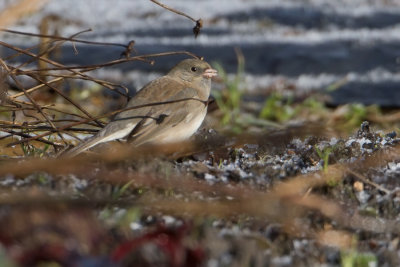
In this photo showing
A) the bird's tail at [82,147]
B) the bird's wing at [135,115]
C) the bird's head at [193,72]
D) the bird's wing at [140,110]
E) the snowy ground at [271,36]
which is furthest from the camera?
the snowy ground at [271,36]

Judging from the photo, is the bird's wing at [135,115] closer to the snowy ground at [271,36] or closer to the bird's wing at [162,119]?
the bird's wing at [162,119]

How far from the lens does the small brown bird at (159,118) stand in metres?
4.09

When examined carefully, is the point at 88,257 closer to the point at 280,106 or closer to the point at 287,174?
the point at 287,174

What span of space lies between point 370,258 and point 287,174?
84 centimetres

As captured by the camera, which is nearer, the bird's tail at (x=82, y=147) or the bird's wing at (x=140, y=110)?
the bird's tail at (x=82, y=147)

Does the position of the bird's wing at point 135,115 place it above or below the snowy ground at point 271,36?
above

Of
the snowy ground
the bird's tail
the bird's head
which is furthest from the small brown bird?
the snowy ground

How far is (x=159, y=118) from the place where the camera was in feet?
13.9

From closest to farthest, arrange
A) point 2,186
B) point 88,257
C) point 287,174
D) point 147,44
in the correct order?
point 88,257 → point 2,186 → point 287,174 → point 147,44

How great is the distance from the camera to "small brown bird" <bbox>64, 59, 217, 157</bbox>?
13.4ft

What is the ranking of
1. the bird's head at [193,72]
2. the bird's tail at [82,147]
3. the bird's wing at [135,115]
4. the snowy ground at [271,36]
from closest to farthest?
the bird's tail at [82,147]
the bird's wing at [135,115]
the bird's head at [193,72]
the snowy ground at [271,36]

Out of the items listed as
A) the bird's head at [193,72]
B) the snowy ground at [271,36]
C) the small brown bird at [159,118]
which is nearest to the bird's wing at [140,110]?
the small brown bird at [159,118]

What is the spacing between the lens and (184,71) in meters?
4.92

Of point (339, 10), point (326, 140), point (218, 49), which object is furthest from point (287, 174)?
Answer: point (339, 10)
